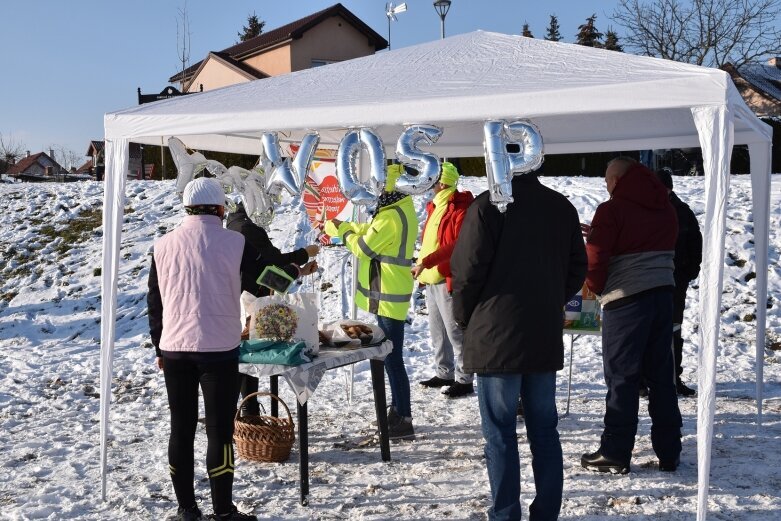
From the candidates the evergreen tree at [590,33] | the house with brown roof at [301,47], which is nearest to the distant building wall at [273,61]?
the house with brown roof at [301,47]

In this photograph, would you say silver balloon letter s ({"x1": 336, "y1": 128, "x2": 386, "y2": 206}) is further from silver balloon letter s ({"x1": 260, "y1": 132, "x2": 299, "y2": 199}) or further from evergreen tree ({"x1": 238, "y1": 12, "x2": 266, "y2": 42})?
evergreen tree ({"x1": 238, "y1": 12, "x2": 266, "y2": 42})

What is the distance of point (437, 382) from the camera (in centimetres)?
668

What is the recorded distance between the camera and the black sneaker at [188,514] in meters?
3.81

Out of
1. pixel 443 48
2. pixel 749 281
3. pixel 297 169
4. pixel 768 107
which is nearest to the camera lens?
pixel 297 169

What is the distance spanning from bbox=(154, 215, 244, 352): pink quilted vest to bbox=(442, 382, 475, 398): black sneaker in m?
3.01

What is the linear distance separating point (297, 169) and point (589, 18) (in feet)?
130

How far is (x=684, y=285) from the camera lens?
6105 millimetres

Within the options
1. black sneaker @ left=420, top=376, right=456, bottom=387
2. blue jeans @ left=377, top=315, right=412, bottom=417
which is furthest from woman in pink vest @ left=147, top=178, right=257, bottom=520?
black sneaker @ left=420, top=376, right=456, bottom=387

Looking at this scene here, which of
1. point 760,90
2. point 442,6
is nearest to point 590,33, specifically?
point 760,90

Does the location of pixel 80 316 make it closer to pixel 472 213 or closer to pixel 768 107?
pixel 472 213

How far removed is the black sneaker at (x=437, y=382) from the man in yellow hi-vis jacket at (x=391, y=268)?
1358 millimetres

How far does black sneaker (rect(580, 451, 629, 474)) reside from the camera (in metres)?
4.49

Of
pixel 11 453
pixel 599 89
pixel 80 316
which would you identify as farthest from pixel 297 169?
pixel 80 316

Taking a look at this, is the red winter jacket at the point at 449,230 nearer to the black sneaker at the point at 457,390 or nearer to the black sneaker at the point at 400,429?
the black sneaker at the point at 400,429
